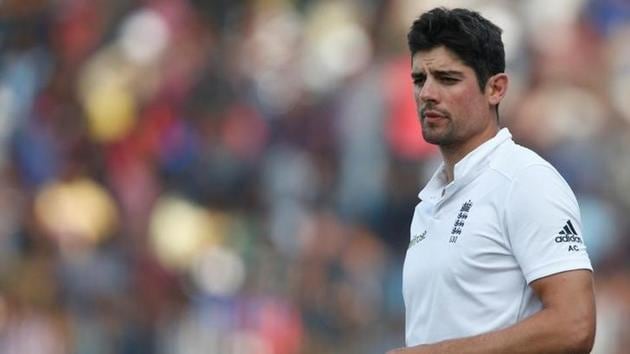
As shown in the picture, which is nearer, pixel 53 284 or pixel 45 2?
pixel 53 284

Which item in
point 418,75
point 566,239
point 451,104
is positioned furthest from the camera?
point 418,75

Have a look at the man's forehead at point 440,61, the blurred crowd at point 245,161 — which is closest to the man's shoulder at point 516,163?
the man's forehead at point 440,61

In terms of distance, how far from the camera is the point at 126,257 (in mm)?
11117

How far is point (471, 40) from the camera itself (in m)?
3.23

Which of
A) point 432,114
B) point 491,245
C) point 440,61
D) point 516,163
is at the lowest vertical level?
point 491,245

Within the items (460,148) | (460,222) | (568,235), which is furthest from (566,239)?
(460,148)

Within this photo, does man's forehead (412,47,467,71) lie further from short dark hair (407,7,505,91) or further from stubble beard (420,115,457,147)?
stubble beard (420,115,457,147)

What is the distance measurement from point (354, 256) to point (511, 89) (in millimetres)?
1593

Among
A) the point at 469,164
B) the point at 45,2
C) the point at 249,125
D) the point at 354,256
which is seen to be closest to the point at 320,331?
the point at 354,256

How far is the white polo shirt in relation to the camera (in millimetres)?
2967

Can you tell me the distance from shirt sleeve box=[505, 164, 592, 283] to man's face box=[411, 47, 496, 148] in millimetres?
271

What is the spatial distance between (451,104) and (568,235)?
1.46ft

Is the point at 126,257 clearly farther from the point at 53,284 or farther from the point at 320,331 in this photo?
the point at 320,331

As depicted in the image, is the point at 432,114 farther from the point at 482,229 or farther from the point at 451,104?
the point at 482,229
